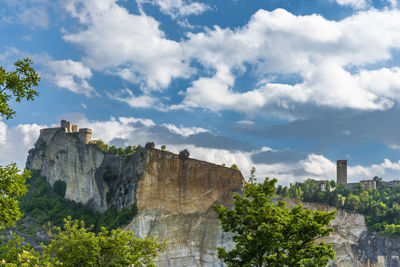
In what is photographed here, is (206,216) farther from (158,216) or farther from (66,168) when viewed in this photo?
(66,168)

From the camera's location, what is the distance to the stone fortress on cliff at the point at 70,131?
301ft

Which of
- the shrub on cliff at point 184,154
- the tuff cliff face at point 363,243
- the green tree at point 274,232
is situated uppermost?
the shrub on cliff at point 184,154

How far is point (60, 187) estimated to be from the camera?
9575 cm

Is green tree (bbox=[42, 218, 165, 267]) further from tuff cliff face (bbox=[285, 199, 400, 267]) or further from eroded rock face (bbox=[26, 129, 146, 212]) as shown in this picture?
tuff cliff face (bbox=[285, 199, 400, 267])

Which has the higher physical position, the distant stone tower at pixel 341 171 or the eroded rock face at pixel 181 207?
the distant stone tower at pixel 341 171

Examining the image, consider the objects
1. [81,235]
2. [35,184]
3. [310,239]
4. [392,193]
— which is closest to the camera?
[310,239]

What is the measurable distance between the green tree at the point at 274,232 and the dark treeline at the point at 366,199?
8513 centimetres

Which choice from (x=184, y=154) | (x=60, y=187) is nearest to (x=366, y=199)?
(x=184, y=154)

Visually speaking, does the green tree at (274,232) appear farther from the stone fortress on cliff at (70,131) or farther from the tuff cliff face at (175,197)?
the stone fortress on cliff at (70,131)

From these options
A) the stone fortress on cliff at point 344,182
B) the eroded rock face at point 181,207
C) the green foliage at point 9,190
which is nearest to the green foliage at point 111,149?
the eroded rock face at point 181,207

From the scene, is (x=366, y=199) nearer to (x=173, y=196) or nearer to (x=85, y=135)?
(x=173, y=196)

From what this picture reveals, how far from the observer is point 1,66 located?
12625 millimetres

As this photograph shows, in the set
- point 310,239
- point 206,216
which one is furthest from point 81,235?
point 206,216

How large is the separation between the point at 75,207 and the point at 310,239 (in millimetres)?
75132
